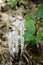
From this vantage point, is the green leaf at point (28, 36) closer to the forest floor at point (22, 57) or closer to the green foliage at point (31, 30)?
the green foliage at point (31, 30)

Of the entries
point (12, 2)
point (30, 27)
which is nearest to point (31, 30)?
point (30, 27)

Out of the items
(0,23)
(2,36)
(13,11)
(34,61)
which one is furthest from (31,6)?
(34,61)

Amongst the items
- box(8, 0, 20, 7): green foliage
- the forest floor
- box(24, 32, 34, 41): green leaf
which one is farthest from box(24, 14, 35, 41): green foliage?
box(8, 0, 20, 7): green foliage

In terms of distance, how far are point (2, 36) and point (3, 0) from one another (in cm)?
92

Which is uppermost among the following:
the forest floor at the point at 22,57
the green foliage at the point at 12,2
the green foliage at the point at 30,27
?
the green foliage at the point at 30,27

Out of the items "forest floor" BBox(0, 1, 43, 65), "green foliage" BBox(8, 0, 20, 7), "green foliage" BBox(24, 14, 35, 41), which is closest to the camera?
"green foliage" BBox(24, 14, 35, 41)

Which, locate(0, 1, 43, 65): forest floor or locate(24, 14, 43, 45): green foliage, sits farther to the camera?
locate(0, 1, 43, 65): forest floor

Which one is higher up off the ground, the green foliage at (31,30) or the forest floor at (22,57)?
the green foliage at (31,30)

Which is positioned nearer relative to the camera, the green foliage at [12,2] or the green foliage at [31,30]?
the green foliage at [31,30]

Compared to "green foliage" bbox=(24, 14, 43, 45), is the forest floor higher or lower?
lower

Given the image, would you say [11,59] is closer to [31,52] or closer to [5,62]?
[5,62]

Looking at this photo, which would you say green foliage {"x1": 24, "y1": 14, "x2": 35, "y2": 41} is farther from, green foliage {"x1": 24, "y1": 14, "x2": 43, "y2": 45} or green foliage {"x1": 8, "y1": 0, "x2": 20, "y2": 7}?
green foliage {"x1": 8, "y1": 0, "x2": 20, "y2": 7}

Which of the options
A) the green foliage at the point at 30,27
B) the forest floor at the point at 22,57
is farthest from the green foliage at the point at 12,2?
the green foliage at the point at 30,27

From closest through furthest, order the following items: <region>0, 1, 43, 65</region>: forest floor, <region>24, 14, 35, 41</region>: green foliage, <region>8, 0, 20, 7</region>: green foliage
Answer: <region>24, 14, 35, 41</region>: green foliage
<region>0, 1, 43, 65</region>: forest floor
<region>8, 0, 20, 7</region>: green foliage
